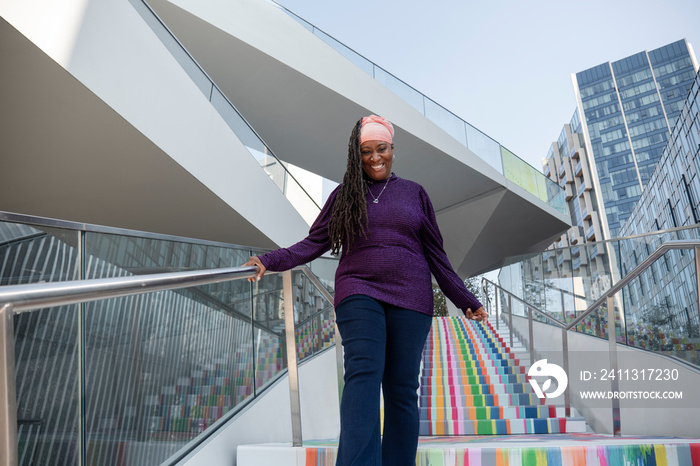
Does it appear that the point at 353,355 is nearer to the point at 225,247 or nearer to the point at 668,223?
the point at 225,247

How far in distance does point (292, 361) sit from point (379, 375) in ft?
3.22

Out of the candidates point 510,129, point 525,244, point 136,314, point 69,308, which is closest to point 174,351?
point 136,314

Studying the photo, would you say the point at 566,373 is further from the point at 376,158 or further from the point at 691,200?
the point at 691,200

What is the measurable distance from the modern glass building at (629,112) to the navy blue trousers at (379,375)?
6327cm

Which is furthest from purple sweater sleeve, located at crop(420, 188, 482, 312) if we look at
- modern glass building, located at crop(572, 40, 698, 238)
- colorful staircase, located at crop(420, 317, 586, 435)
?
modern glass building, located at crop(572, 40, 698, 238)

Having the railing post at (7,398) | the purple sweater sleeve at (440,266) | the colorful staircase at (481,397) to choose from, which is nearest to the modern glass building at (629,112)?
the colorful staircase at (481,397)

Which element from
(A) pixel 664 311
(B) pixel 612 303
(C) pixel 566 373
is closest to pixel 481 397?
(C) pixel 566 373

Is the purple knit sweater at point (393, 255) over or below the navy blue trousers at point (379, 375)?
over

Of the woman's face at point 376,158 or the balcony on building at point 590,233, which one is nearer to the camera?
the woman's face at point 376,158

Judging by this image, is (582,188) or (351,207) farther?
(582,188)

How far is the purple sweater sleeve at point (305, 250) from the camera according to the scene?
178cm

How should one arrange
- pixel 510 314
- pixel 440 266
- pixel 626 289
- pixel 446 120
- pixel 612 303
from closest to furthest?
1. pixel 440 266
2. pixel 612 303
3. pixel 626 289
4. pixel 510 314
5. pixel 446 120

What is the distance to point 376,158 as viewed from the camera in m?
1.86

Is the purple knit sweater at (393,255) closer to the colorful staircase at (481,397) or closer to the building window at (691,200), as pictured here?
the colorful staircase at (481,397)
